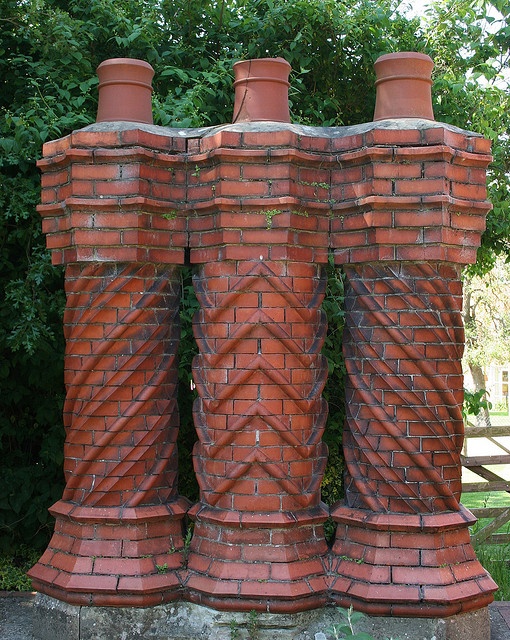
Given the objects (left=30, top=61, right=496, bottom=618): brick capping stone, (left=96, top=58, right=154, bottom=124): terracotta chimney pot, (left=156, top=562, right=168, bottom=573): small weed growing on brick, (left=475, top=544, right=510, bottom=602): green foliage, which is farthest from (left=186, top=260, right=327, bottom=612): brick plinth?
(left=475, top=544, right=510, bottom=602): green foliage

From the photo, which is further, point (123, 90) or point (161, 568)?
point (123, 90)

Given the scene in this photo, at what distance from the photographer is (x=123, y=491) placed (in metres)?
3.90

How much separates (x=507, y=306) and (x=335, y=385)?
57.7 ft

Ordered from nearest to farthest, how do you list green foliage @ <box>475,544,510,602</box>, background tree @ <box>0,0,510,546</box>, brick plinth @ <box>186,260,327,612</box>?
brick plinth @ <box>186,260,327,612</box> < background tree @ <box>0,0,510,546</box> < green foliage @ <box>475,544,510,602</box>

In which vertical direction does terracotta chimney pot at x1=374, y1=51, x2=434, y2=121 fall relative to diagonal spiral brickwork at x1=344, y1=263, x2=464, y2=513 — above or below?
above

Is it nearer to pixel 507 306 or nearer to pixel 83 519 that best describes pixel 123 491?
pixel 83 519

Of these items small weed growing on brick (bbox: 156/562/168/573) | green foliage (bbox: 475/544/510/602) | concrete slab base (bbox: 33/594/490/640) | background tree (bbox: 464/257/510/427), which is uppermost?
background tree (bbox: 464/257/510/427)

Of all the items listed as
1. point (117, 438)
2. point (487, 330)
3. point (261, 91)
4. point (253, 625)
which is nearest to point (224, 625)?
point (253, 625)

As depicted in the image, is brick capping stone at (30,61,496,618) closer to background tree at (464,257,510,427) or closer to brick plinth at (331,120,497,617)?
brick plinth at (331,120,497,617)

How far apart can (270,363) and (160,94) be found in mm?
3087

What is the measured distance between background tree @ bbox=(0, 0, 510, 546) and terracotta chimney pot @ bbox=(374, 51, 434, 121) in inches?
60.7

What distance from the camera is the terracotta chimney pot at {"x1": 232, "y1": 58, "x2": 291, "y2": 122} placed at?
12.9ft

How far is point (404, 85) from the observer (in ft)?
12.9

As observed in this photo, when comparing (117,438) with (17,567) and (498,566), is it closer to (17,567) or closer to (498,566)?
(17,567)
